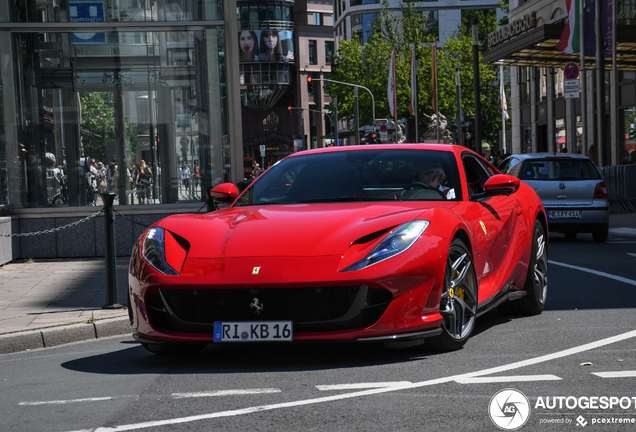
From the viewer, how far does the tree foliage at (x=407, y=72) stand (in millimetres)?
66625

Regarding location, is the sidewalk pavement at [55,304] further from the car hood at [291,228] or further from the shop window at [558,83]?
the shop window at [558,83]

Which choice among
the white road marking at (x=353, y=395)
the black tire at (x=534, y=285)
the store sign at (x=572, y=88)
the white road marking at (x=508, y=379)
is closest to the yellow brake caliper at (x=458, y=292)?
the white road marking at (x=353, y=395)

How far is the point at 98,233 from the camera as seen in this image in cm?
1476

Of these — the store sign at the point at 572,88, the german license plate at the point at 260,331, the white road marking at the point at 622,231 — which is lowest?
the white road marking at the point at 622,231

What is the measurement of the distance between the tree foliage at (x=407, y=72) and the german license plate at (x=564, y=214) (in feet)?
162

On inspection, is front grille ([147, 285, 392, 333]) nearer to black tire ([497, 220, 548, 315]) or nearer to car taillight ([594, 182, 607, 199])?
black tire ([497, 220, 548, 315])

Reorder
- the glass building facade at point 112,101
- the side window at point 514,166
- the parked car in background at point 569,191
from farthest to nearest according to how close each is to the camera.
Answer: the side window at point 514,166 < the parked car in background at point 569,191 < the glass building facade at point 112,101

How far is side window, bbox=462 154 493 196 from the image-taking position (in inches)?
285

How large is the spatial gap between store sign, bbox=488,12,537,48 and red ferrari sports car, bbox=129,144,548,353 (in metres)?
27.7

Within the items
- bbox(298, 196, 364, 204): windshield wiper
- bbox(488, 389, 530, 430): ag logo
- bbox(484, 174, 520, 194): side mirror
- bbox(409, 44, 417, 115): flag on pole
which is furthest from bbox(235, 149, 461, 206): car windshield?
bbox(409, 44, 417, 115): flag on pole

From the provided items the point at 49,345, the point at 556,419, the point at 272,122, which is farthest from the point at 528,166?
the point at 272,122

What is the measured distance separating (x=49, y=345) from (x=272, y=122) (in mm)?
102649

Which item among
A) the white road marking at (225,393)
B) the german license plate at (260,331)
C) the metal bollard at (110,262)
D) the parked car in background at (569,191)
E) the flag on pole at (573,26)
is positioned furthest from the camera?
the flag on pole at (573,26)

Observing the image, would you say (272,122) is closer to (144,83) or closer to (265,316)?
(144,83)
